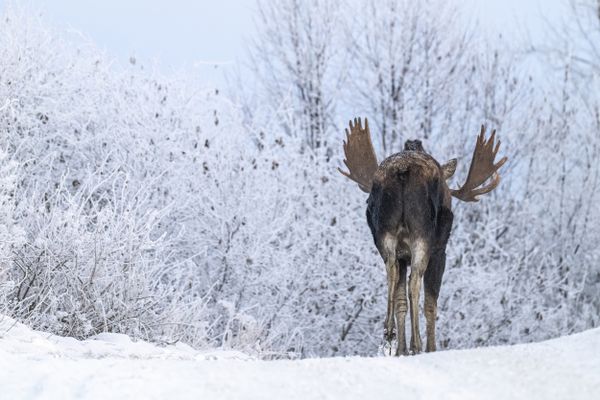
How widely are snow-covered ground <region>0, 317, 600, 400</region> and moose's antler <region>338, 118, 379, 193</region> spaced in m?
2.19

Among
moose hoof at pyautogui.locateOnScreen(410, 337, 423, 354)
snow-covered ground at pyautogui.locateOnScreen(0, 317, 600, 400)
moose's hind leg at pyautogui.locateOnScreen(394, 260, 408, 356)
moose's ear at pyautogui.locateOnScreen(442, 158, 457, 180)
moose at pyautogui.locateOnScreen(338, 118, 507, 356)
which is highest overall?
moose's ear at pyautogui.locateOnScreen(442, 158, 457, 180)

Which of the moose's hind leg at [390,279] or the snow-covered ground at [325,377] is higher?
the moose's hind leg at [390,279]

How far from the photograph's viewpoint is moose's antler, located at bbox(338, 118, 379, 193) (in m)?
7.02

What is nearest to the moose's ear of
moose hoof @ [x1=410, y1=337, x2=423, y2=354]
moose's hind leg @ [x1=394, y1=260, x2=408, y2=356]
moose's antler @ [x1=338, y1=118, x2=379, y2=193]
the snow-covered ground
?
moose's antler @ [x1=338, y1=118, x2=379, y2=193]

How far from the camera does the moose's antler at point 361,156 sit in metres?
7.02

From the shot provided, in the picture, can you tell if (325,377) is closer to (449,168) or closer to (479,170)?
(449,168)

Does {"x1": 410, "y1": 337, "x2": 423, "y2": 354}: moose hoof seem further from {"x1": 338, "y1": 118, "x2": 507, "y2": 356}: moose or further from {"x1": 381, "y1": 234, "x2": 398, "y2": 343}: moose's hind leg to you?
{"x1": 381, "y1": 234, "x2": 398, "y2": 343}: moose's hind leg

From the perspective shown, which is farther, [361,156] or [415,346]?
[361,156]

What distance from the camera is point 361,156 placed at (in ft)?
23.1

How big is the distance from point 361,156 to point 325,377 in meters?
3.04

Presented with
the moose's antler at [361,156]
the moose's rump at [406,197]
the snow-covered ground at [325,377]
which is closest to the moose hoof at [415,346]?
the snow-covered ground at [325,377]

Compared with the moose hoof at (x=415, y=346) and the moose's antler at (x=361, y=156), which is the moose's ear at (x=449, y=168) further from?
the moose hoof at (x=415, y=346)

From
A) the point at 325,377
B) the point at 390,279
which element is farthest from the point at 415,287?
the point at 325,377

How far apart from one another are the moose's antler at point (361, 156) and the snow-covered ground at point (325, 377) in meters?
2.19
